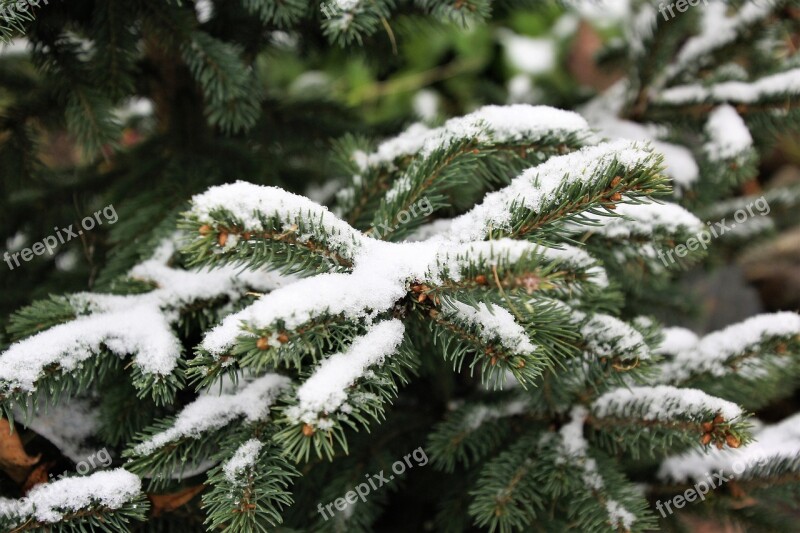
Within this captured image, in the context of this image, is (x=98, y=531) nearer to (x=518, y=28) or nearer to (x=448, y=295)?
(x=448, y=295)

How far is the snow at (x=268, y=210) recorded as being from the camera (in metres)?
0.59

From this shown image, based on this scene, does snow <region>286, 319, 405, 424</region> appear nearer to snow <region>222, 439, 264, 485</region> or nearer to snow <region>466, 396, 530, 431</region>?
snow <region>222, 439, 264, 485</region>

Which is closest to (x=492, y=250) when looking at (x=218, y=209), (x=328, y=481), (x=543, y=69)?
(x=218, y=209)

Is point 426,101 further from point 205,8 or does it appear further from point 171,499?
point 171,499

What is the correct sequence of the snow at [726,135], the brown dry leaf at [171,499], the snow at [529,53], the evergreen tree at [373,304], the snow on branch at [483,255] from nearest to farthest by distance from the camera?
the snow on branch at [483,255] < the evergreen tree at [373,304] < the brown dry leaf at [171,499] < the snow at [726,135] < the snow at [529,53]

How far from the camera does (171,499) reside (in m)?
0.86

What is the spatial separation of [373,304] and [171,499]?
482 mm

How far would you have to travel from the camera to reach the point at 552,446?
0.91 m

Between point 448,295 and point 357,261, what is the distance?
0.13m

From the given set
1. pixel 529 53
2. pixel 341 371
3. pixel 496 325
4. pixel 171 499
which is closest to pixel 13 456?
pixel 171 499

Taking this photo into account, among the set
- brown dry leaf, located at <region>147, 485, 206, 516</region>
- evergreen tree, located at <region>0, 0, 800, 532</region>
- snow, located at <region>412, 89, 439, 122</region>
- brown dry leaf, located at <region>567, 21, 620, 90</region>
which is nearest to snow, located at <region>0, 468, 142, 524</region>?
evergreen tree, located at <region>0, 0, 800, 532</region>

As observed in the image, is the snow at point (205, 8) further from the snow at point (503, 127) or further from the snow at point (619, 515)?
the snow at point (619, 515)

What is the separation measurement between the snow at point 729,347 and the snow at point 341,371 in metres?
0.58

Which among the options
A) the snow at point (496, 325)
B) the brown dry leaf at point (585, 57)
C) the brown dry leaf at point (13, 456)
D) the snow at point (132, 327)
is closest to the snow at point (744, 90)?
Answer: the snow at point (496, 325)
